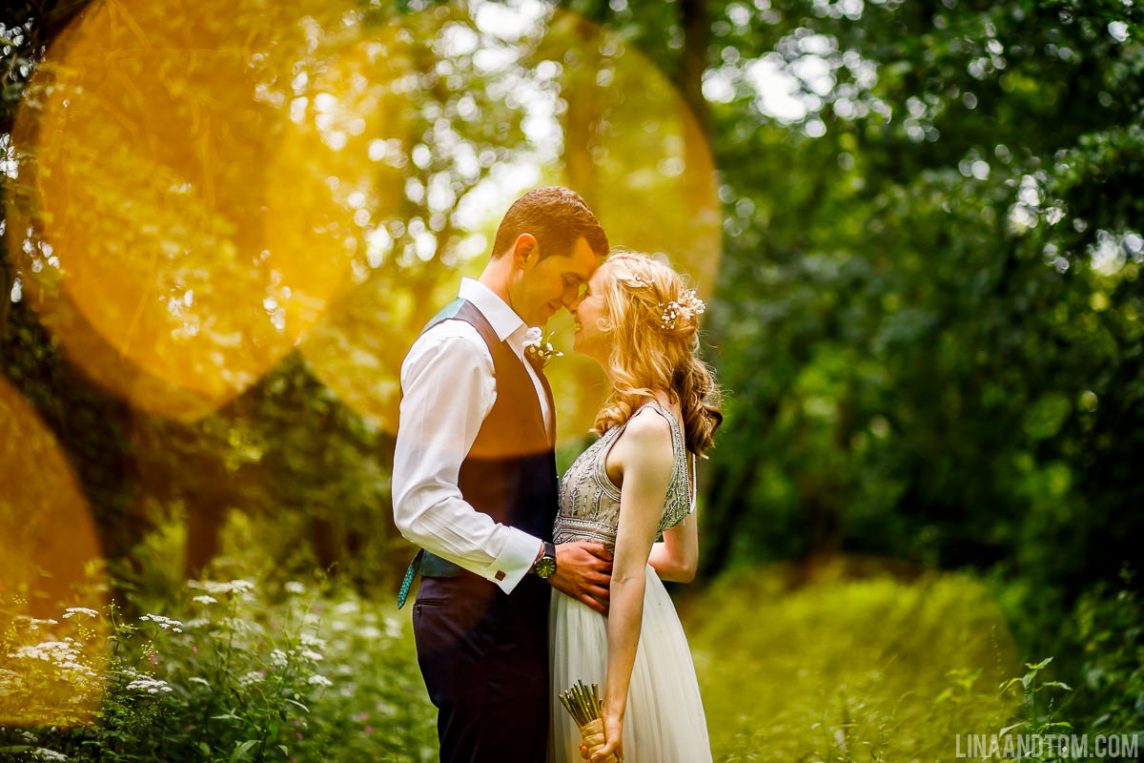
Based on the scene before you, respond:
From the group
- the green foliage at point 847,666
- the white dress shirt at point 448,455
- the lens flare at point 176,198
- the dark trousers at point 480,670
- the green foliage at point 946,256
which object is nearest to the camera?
the white dress shirt at point 448,455

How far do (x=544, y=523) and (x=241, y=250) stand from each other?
3.47m

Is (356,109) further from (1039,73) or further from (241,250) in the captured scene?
(1039,73)

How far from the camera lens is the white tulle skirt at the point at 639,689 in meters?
3.08

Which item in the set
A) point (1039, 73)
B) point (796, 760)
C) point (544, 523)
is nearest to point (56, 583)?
point (544, 523)

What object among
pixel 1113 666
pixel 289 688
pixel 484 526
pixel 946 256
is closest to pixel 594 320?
pixel 484 526

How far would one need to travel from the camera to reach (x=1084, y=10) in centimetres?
516

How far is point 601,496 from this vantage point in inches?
123

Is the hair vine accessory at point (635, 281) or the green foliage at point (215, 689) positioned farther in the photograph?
the green foliage at point (215, 689)

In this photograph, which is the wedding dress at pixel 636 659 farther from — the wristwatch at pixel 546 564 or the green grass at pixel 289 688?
the green grass at pixel 289 688

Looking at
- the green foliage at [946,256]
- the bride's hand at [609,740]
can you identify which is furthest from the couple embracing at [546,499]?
the green foliage at [946,256]

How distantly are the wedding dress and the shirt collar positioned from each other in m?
0.46

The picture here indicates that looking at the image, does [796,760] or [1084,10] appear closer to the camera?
[796,760]

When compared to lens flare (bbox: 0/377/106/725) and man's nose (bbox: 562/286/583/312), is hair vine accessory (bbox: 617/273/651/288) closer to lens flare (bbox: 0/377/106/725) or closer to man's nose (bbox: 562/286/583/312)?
man's nose (bbox: 562/286/583/312)

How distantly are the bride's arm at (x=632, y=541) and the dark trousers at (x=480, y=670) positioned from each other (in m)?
0.28
